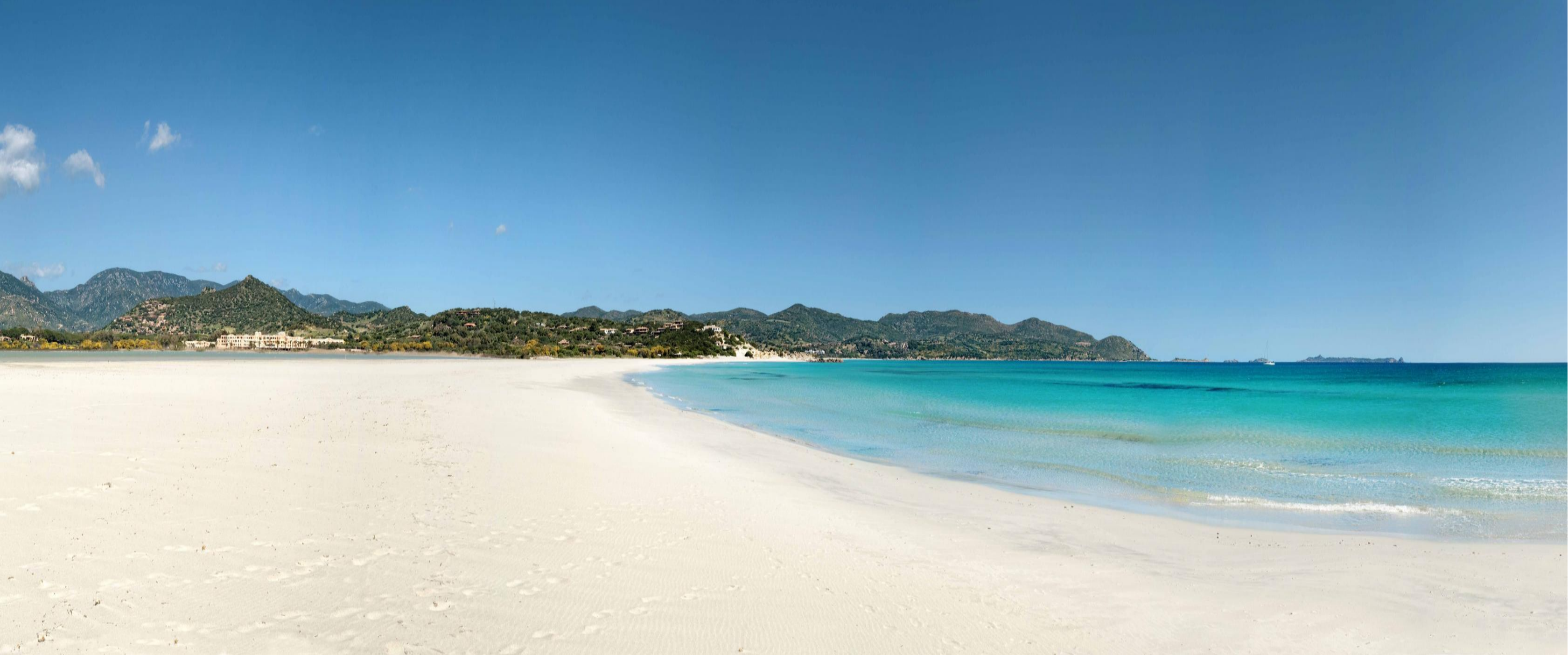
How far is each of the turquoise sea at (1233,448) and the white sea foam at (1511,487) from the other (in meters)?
0.05

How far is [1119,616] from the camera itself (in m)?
5.44

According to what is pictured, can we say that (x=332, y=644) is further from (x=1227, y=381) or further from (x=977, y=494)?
(x=1227, y=381)

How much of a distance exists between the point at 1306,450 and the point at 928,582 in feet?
57.0

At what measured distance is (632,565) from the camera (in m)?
6.01

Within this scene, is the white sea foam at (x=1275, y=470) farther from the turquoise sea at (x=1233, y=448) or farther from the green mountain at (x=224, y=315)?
the green mountain at (x=224, y=315)

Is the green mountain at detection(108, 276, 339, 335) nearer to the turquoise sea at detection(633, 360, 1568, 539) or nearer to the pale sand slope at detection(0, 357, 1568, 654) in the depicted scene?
the turquoise sea at detection(633, 360, 1568, 539)

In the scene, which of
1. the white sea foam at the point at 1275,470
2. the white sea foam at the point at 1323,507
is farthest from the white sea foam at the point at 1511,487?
the white sea foam at the point at 1323,507

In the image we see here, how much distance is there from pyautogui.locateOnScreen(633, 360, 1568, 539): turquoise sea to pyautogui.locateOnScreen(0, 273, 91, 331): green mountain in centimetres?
17884

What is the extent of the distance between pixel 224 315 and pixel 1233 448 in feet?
524

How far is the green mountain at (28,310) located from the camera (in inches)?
5330

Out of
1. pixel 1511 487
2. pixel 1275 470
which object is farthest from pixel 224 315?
pixel 1511 487

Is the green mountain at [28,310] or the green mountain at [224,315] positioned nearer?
the green mountain at [224,315]

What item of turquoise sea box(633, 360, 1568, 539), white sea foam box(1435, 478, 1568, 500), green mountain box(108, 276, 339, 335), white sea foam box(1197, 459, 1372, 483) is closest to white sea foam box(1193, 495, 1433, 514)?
turquoise sea box(633, 360, 1568, 539)

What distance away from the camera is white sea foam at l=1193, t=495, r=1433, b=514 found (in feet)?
33.3
